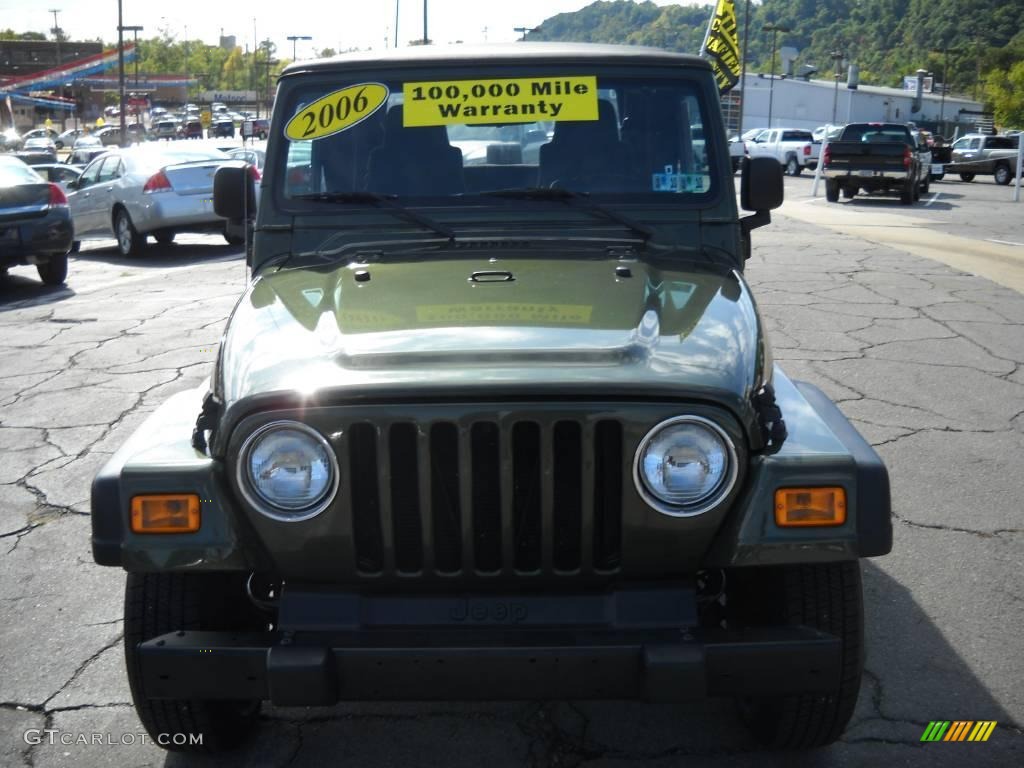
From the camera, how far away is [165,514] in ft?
8.48

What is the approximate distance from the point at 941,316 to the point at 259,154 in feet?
41.8

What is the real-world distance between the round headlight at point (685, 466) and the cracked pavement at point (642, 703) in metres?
0.61

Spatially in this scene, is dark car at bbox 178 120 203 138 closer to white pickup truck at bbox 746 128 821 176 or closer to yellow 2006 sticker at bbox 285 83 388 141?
white pickup truck at bbox 746 128 821 176

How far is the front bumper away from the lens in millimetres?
2406

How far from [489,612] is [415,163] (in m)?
1.72

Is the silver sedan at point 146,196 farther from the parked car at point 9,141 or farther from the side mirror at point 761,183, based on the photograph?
the parked car at point 9,141

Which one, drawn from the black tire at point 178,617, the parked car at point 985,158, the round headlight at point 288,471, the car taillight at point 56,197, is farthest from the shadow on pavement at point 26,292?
the parked car at point 985,158

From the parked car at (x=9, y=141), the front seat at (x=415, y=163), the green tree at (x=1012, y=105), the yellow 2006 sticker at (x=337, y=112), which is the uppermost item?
the green tree at (x=1012, y=105)

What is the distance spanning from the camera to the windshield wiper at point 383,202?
360 cm

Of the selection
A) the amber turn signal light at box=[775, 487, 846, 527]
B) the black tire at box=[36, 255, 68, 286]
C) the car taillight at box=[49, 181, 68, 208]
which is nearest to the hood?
the amber turn signal light at box=[775, 487, 846, 527]

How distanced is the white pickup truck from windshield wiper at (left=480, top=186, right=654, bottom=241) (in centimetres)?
3501

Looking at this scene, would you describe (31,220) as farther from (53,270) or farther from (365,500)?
(365,500)

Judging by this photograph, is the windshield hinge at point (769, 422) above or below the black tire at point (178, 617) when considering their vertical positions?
above

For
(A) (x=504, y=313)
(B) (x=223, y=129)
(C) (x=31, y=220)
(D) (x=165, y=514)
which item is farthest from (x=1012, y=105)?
(D) (x=165, y=514)
